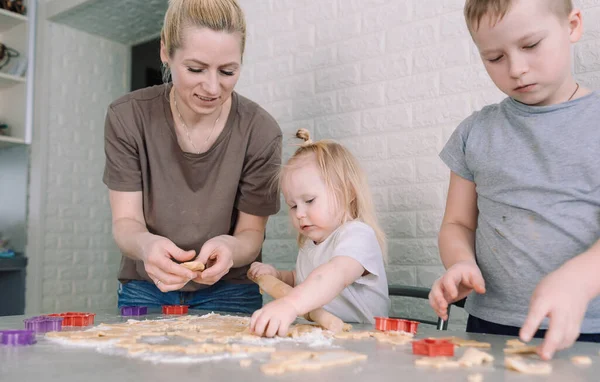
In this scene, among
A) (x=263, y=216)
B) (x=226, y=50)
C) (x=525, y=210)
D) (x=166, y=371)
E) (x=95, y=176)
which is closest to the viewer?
(x=166, y=371)

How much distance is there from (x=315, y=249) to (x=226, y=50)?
504mm

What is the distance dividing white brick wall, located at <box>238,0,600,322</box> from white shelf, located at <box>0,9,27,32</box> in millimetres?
1625

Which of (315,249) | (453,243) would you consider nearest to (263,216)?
(315,249)

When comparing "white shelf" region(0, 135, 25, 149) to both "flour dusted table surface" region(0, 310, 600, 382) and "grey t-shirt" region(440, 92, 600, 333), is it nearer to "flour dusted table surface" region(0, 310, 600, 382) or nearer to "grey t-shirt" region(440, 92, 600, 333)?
"flour dusted table surface" region(0, 310, 600, 382)

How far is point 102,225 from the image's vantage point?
3.24m

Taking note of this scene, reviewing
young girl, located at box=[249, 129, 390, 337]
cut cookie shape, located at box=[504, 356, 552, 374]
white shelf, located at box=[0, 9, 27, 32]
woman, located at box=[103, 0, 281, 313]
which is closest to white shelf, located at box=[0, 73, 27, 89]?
white shelf, located at box=[0, 9, 27, 32]

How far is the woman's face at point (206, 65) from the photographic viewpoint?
122 cm

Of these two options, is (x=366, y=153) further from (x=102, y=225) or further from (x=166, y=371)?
(x=102, y=225)

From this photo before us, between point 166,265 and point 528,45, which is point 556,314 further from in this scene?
point 166,265

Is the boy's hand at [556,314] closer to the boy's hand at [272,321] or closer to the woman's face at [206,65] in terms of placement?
the boy's hand at [272,321]

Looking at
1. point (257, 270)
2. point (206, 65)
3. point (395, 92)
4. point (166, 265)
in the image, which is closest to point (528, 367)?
point (166, 265)

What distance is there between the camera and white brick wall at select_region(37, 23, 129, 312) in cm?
302

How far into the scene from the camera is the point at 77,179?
3150 mm

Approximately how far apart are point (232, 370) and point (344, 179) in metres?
0.79
